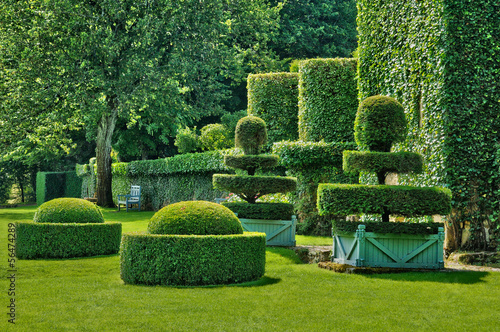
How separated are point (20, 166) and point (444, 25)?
42.1 m

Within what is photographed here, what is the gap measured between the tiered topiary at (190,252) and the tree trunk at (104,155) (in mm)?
18902

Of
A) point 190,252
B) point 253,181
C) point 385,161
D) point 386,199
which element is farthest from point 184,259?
Result: point 253,181

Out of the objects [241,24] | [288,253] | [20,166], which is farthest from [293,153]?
[20,166]

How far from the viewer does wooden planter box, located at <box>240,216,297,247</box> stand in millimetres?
12688

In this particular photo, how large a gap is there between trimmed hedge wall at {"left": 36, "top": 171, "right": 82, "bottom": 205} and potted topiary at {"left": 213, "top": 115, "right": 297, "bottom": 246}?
1161 inches

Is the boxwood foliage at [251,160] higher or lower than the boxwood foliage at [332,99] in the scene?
lower

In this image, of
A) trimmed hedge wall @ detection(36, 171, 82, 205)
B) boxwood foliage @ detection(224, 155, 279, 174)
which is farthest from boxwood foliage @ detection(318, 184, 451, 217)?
trimmed hedge wall @ detection(36, 171, 82, 205)

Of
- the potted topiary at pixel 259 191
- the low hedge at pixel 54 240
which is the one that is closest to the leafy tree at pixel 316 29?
the potted topiary at pixel 259 191

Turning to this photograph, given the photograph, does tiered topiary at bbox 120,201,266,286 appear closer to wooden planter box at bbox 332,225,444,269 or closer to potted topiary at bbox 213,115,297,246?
wooden planter box at bbox 332,225,444,269

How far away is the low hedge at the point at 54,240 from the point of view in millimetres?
10906

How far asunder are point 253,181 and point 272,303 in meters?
6.36

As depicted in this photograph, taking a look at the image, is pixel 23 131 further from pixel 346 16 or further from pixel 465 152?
pixel 346 16

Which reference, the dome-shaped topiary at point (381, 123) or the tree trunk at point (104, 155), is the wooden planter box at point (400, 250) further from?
the tree trunk at point (104, 155)

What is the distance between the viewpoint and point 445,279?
846cm
